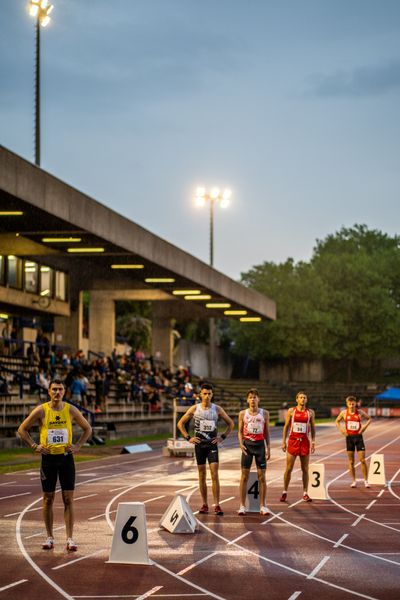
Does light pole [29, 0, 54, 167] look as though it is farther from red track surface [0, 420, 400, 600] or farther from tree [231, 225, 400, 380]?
tree [231, 225, 400, 380]

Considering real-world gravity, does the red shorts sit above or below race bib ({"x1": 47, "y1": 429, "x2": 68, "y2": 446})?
below

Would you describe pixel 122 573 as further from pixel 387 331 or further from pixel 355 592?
pixel 387 331

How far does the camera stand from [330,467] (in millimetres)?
30312

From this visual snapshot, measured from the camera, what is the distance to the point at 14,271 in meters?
49.6

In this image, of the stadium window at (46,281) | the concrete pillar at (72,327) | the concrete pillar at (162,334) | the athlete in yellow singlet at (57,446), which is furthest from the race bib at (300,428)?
the concrete pillar at (162,334)

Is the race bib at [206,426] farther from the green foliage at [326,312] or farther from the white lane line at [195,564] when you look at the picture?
the green foliage at [326,312]

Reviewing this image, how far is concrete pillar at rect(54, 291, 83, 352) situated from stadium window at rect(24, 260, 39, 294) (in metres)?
4.70

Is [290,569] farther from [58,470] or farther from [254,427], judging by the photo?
[254,427]

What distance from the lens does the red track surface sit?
37.2ft

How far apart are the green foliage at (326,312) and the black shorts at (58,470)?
83.2 meters

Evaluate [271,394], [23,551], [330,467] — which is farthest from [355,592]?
[271,394]

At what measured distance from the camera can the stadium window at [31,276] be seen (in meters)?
50.8

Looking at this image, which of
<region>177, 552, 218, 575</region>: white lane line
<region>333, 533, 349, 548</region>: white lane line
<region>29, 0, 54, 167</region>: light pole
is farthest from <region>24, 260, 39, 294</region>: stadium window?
<region>177, 552, 218, 575</region>: white lane line

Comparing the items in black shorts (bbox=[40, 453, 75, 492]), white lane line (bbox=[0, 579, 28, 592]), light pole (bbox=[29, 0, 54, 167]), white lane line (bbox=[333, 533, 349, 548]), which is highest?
light pole (bbox=[29, 0, 54, 167])
